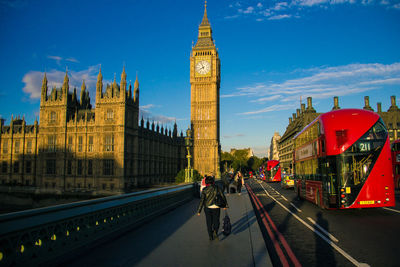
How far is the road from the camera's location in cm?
719

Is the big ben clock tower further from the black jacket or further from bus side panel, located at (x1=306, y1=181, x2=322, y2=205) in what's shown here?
the black jacket

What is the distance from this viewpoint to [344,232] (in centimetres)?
1023

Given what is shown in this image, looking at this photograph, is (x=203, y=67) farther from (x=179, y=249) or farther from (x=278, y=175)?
(x=179, y=249)

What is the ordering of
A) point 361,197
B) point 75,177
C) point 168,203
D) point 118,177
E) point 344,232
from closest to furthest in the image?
point 344,232, point 361,197, point 168,203, point 118,177, point 75,177

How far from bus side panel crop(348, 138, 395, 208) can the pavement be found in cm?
534

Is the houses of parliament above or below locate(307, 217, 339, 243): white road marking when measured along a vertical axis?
above

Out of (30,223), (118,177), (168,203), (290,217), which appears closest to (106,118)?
(118,177)

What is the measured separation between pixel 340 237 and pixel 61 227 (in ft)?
26.3

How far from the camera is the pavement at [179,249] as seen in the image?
21.1ft

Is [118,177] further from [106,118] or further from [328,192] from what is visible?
[328,192]

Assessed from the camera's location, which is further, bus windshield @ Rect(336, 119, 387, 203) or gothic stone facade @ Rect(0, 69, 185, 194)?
gothic stone facade @ Rect(0, 69, 185, 194)

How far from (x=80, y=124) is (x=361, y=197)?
2165 inches

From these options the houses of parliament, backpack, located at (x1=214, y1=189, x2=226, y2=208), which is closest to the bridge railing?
backpack, located at (x1=214, y1=189, x2=226, y2=208)

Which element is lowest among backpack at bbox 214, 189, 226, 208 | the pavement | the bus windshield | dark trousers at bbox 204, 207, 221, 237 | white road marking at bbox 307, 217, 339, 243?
white road marking at bbox 307, 217, 339, 243
